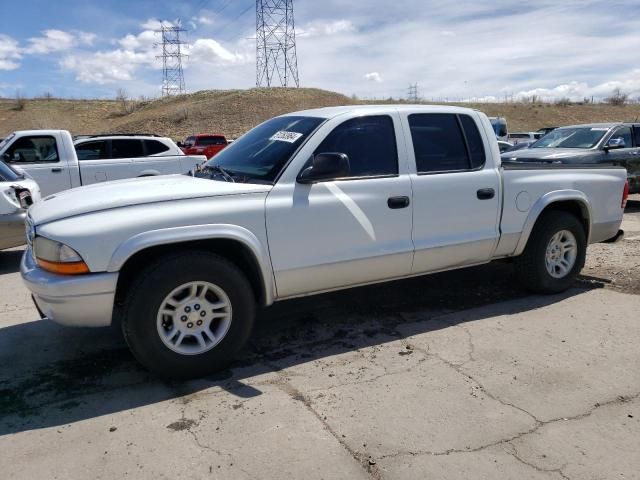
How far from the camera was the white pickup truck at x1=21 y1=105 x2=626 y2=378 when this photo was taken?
3.50 m

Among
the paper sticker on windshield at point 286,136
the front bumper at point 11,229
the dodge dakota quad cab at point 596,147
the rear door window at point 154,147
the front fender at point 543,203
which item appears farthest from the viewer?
the rear door window at point 154,147

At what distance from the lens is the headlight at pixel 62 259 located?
133 inches

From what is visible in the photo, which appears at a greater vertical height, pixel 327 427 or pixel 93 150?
pixel 93 150

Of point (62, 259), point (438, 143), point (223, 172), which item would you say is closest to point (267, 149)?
point (223, 172)

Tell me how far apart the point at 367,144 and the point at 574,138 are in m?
8.72

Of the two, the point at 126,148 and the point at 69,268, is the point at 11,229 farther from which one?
the point at 126,148

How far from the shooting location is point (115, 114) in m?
58.4

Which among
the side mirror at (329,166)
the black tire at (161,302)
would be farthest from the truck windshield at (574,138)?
the black tire at (161,302)

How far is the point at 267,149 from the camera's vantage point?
442 cm

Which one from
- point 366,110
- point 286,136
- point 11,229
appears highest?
point 366,110

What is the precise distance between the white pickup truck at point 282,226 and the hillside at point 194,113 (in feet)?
138

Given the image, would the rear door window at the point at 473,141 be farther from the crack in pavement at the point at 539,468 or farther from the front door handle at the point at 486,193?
the crack in pavement at the point at 539,468

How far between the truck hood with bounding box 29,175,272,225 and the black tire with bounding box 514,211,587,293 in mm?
2847

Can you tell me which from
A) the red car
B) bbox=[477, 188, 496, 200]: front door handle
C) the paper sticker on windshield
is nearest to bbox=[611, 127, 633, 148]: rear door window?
bbox=[477, 188, 496, 200]: front door handle
